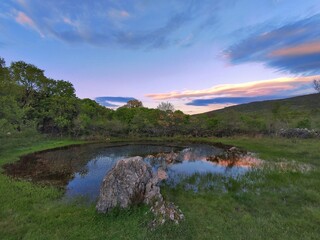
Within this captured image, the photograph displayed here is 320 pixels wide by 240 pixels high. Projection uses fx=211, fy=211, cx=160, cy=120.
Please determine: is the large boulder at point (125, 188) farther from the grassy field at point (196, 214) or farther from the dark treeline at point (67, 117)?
the dark treeline at point (67, 117)

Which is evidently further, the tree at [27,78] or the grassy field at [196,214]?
the tree at [27,78]

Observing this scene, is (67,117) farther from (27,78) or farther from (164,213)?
(164,213)

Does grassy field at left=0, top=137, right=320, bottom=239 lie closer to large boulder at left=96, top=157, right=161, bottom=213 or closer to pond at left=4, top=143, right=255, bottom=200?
large boulder at left=96, top=157, right=161, bottom=213

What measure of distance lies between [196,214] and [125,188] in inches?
159

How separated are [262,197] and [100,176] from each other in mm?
13872

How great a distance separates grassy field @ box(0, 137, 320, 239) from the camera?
9.33 meters

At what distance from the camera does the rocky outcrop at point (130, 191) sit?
35.4 ft

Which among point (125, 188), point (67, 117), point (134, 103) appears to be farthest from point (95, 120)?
point (134, 103)

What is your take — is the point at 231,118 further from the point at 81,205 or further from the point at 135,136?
the point at 81,205

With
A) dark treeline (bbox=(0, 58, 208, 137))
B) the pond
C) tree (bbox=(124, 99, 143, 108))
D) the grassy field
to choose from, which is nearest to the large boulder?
the grassy field

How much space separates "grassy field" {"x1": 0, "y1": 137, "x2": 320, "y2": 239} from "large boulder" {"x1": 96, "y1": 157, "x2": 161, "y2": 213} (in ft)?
1.65

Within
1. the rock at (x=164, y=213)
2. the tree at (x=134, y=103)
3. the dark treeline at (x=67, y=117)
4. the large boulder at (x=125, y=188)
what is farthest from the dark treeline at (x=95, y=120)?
the tree at (x=134, y=103)

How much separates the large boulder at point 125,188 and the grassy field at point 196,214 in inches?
19.8

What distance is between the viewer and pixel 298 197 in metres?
13.7
